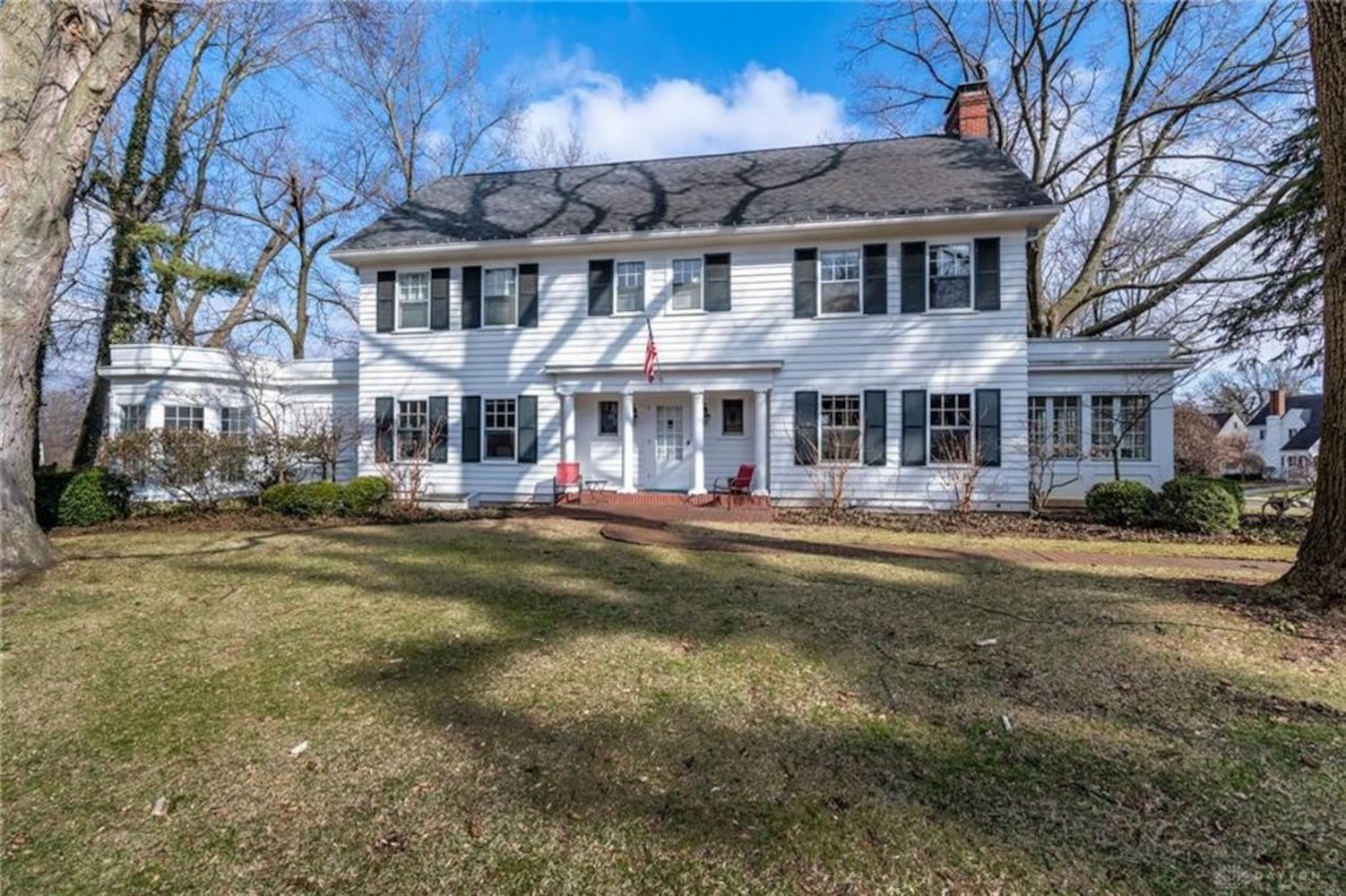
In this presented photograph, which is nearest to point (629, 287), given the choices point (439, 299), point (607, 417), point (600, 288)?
point (600, 288)

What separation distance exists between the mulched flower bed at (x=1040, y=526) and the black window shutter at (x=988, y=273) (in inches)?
162

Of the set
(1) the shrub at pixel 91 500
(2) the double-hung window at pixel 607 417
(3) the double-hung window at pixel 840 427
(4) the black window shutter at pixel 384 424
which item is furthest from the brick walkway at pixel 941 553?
(1) the shrub at pixel 91 500

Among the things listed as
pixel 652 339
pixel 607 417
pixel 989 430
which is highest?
pixel 652 339

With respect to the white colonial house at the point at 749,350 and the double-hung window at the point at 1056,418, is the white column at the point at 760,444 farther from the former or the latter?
the double-hung window at the point at 1056,418

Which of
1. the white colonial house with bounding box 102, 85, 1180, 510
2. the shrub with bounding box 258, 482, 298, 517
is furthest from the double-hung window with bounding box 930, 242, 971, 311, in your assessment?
the shrub with bounding box 258, 482, 298, 517

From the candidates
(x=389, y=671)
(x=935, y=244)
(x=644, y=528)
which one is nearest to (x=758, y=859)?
(x=389, y=671)

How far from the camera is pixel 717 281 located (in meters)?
13.8

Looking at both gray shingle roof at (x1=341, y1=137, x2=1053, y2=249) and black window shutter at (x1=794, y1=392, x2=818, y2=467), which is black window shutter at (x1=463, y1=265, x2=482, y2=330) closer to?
gray shingle roof at (x1=341, y1=137, x2=1053, y2=249)

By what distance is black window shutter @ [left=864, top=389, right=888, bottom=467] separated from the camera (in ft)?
42.8

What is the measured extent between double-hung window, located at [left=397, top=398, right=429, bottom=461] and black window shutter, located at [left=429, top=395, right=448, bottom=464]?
0.13 metres

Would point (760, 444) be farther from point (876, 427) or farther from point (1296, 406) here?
point (1296, 406)

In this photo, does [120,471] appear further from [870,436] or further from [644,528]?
[870,436]

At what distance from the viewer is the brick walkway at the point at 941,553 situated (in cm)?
775

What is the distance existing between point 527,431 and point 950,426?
878 centimetres
